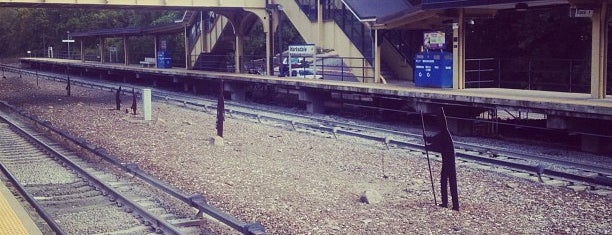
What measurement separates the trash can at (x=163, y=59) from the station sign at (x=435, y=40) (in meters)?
25.3

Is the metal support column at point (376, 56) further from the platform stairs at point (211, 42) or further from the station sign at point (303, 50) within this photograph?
the platform stairs at point (211, 42)

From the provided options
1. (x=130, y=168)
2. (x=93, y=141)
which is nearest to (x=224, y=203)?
(x=130, y=168)

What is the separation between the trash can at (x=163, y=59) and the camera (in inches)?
1674

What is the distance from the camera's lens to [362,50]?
26.0 meters

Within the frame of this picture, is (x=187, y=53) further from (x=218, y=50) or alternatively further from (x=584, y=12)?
(x=584, y=12)

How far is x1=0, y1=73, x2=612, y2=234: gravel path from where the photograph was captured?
8.41 m

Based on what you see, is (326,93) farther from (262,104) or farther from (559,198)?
(559,198)

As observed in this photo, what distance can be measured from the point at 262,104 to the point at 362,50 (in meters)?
5.13

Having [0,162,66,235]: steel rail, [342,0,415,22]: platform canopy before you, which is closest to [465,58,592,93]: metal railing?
[342,0,415,22]: platform canopy

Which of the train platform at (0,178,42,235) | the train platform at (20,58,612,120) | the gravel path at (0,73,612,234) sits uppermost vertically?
the train platform at (20,58,612,120)

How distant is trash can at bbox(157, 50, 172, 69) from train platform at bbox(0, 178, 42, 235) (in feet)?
112

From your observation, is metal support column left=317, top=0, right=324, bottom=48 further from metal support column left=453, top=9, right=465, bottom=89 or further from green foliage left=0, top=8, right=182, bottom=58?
green foliage left=0, top=8, right=182, bottom=58

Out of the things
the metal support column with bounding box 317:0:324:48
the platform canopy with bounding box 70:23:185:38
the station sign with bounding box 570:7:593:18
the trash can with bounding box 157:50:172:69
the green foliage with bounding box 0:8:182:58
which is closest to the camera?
the station sign with bounding box 570:7:593:18

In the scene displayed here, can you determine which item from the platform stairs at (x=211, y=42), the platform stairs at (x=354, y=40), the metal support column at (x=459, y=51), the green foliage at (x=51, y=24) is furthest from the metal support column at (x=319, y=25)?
the green foliage at (x=51, y=24)
